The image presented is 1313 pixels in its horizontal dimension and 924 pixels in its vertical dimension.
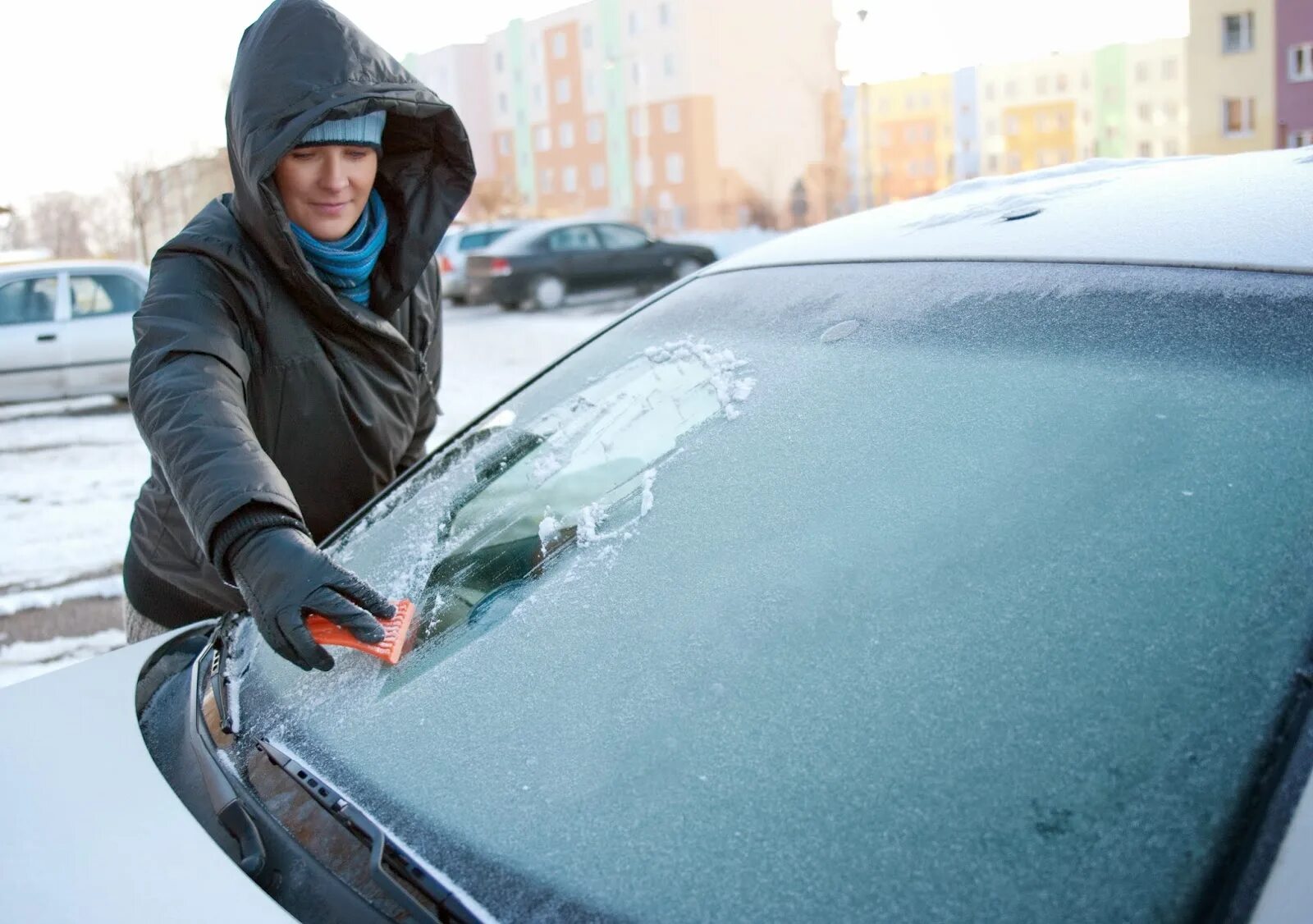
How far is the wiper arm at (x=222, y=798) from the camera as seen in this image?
1187 millimetres

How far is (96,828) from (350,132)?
4.18 ft

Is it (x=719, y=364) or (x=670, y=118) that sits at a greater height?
(x=670, y=118)

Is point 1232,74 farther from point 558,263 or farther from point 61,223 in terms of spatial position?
point 61,223

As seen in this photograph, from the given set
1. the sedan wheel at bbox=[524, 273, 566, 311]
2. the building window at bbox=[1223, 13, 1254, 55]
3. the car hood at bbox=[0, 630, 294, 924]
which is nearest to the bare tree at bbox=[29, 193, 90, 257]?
the sedan wheel at bbox=[524, 273, 566, 311]

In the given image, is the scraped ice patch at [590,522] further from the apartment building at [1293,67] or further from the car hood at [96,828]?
the apartment building at [1293,67]

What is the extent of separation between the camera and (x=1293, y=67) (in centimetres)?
3086

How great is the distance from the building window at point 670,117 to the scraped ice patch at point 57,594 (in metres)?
43.8

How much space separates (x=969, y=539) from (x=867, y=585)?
105 mm

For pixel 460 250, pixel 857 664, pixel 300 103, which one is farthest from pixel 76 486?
pixel 460 250

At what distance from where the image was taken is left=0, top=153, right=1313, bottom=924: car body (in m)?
0.94

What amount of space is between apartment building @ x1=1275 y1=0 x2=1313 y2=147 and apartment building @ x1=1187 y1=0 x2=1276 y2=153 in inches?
6.1

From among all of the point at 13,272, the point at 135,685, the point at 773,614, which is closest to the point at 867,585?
the point at 773,614

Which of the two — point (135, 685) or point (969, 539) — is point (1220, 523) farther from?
point (135, 685)

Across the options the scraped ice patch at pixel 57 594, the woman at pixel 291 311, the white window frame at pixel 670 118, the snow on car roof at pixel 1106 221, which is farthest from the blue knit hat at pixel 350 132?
the white window frame at pixel 670 118
